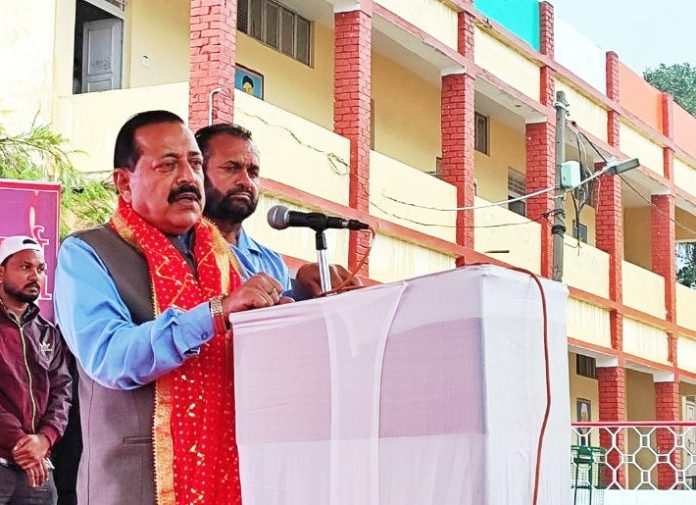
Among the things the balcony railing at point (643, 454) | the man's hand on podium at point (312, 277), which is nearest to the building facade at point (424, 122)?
the balcony railing at point (643, 454)

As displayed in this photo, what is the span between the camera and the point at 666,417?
23.7 m

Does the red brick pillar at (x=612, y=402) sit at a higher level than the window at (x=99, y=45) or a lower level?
lower

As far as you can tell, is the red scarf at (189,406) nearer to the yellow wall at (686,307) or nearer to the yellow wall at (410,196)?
the yellow wall at (410,196)

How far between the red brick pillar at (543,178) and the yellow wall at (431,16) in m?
2.90

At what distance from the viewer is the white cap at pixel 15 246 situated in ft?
19.4

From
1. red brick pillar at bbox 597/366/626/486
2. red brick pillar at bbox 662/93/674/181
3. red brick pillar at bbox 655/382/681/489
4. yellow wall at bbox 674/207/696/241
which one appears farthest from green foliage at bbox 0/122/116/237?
yellow wall at bbox 674/207/696/241

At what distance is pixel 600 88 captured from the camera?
74.4 feet

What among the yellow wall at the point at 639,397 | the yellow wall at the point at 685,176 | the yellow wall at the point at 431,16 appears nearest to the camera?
the yellow wall at the point at 431,16

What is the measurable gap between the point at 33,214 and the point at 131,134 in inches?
130

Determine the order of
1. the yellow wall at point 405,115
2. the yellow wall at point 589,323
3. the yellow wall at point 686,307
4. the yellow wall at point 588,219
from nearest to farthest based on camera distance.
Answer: the yellow wall at point 405,115 < the yellow wall at point 589,323 < the yellow wall at point 686,307 < the yellow wall at point 588,219

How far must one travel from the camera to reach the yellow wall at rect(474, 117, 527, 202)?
21641mm

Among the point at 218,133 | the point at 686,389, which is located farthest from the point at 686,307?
the point at 218,133

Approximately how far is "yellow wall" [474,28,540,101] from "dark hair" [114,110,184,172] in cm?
1575

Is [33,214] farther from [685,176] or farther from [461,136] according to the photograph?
[685,176]
